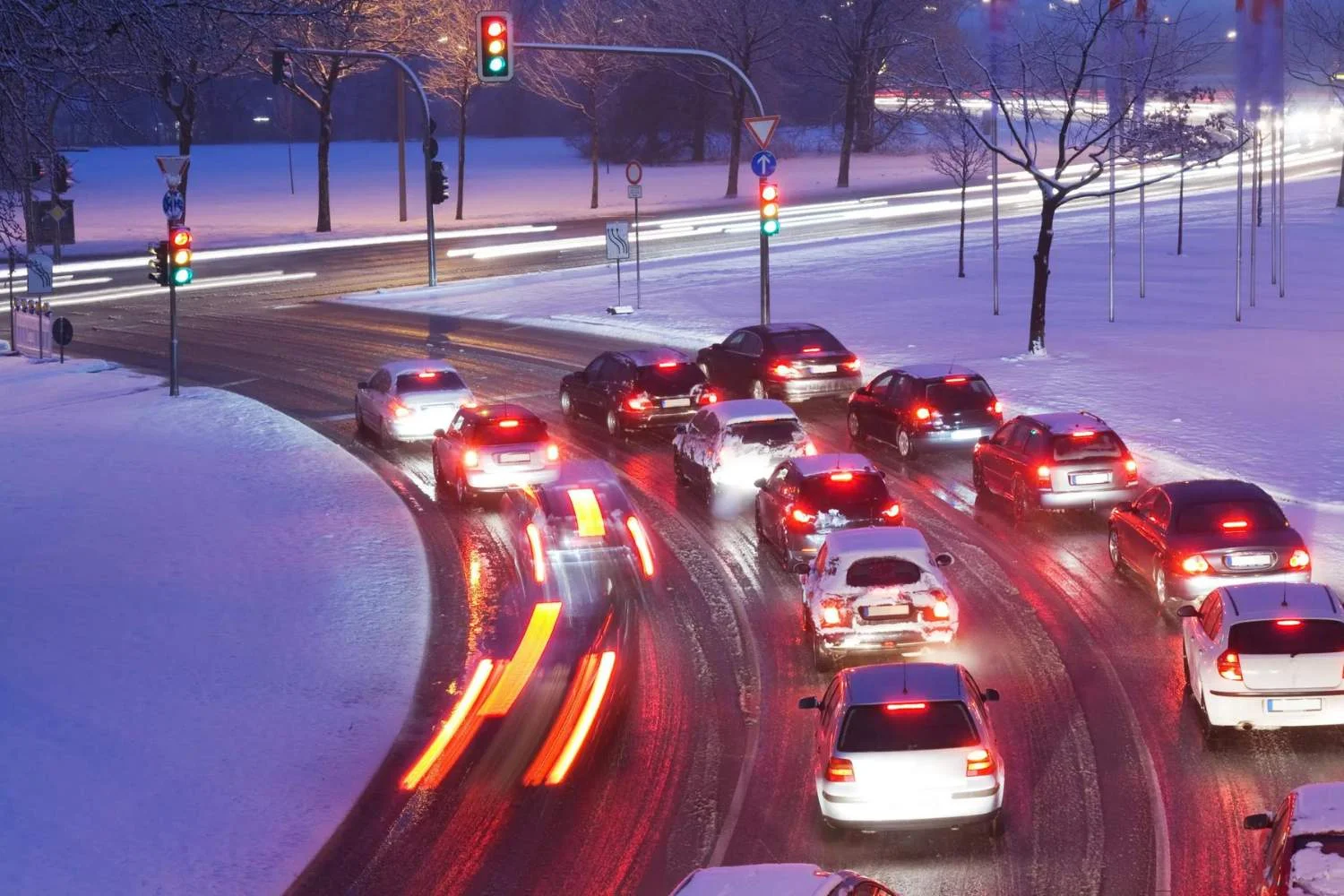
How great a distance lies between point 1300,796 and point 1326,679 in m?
4.42

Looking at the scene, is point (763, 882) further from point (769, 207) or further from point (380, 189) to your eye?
point (380, 189)

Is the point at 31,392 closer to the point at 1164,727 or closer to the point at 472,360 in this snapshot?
the point at 472,360

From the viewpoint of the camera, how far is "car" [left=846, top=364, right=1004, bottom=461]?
25641mm

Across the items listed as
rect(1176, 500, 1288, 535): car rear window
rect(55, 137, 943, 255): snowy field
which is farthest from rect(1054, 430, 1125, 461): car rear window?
rect(55, 137, 943, 255): snowy field

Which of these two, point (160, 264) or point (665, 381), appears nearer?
point (665, 381)

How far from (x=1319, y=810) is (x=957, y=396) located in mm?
16670

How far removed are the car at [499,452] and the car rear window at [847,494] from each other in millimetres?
5217

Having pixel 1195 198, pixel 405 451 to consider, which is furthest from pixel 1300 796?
pixel 1195 198

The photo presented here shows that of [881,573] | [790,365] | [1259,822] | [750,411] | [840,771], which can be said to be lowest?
[840,771]

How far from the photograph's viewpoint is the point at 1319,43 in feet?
245

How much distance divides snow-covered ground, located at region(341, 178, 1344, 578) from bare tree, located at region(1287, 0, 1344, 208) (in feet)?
15.3

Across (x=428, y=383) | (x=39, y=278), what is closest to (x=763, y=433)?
(x=428, y=383)

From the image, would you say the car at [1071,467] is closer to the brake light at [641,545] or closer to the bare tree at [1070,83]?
the brake light at [641,545]

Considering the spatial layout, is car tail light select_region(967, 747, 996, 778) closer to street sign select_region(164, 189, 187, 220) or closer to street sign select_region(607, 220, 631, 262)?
street sign select_region(164, 189, 187, 220)
